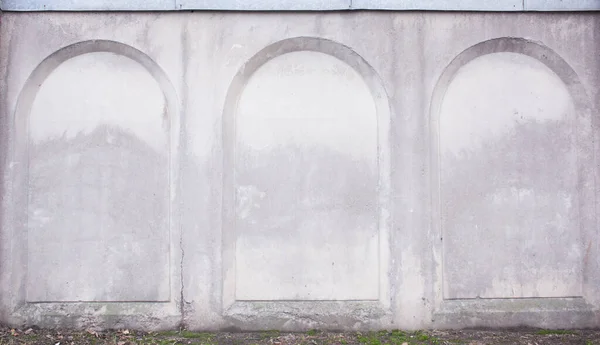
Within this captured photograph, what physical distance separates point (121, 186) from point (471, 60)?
456 cm

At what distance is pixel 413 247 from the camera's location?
5477mm

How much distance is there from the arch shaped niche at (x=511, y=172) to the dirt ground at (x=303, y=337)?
462 millimetres

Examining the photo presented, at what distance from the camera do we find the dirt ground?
5152 mm

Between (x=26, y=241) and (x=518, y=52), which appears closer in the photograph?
(x=26, y=241)

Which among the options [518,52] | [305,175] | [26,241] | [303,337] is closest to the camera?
[303,337]

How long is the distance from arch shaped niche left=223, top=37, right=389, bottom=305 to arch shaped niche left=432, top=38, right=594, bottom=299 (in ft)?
2.74

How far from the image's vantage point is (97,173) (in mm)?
5512

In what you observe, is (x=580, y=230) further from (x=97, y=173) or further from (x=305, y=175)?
(x=97, y=173)

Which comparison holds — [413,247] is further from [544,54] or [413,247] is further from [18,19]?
[18,19]

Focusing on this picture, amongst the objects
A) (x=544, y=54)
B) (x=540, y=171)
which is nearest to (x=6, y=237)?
(x=540, y=171)

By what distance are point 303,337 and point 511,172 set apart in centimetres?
320

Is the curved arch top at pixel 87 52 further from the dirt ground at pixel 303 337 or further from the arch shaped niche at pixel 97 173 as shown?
the dirt ground at pixel 303 337

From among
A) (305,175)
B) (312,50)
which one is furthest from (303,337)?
(312,50)

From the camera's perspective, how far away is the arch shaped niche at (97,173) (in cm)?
545
